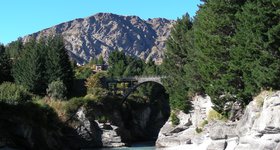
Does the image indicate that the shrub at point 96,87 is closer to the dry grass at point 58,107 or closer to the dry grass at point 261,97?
the dry grass at point 58,107

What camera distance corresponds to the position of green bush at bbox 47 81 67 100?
76.9 metres

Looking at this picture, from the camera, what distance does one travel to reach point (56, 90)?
256 ft

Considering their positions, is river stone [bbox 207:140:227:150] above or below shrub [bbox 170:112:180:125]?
below

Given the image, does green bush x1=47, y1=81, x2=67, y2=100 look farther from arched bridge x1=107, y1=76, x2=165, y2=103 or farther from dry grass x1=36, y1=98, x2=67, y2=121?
arched bridge x1=107, y1=76, x2=165, y2=103

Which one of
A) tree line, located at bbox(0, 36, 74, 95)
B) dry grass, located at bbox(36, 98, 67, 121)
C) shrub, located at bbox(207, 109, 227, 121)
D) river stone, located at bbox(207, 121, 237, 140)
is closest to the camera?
river stone, located at bbox(207, 121, 237, 140)

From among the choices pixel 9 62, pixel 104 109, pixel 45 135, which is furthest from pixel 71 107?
pixel 9 62

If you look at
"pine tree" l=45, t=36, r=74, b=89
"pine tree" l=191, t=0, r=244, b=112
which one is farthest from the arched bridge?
"pine tree" l=191, t=0, r=244, b=112

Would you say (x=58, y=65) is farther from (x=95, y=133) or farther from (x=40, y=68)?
(x=95, y=133)

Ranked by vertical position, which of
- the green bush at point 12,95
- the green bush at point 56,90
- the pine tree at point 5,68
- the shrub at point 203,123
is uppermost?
the pine tree at point 5,68

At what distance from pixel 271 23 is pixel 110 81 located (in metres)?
63.8

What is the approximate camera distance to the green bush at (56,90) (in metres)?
76.9

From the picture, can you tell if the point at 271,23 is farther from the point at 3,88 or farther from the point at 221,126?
the point at 3,88

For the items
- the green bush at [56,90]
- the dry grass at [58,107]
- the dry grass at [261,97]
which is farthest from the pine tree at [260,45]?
the green bush at [56,90]

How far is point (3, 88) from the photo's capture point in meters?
61.2
